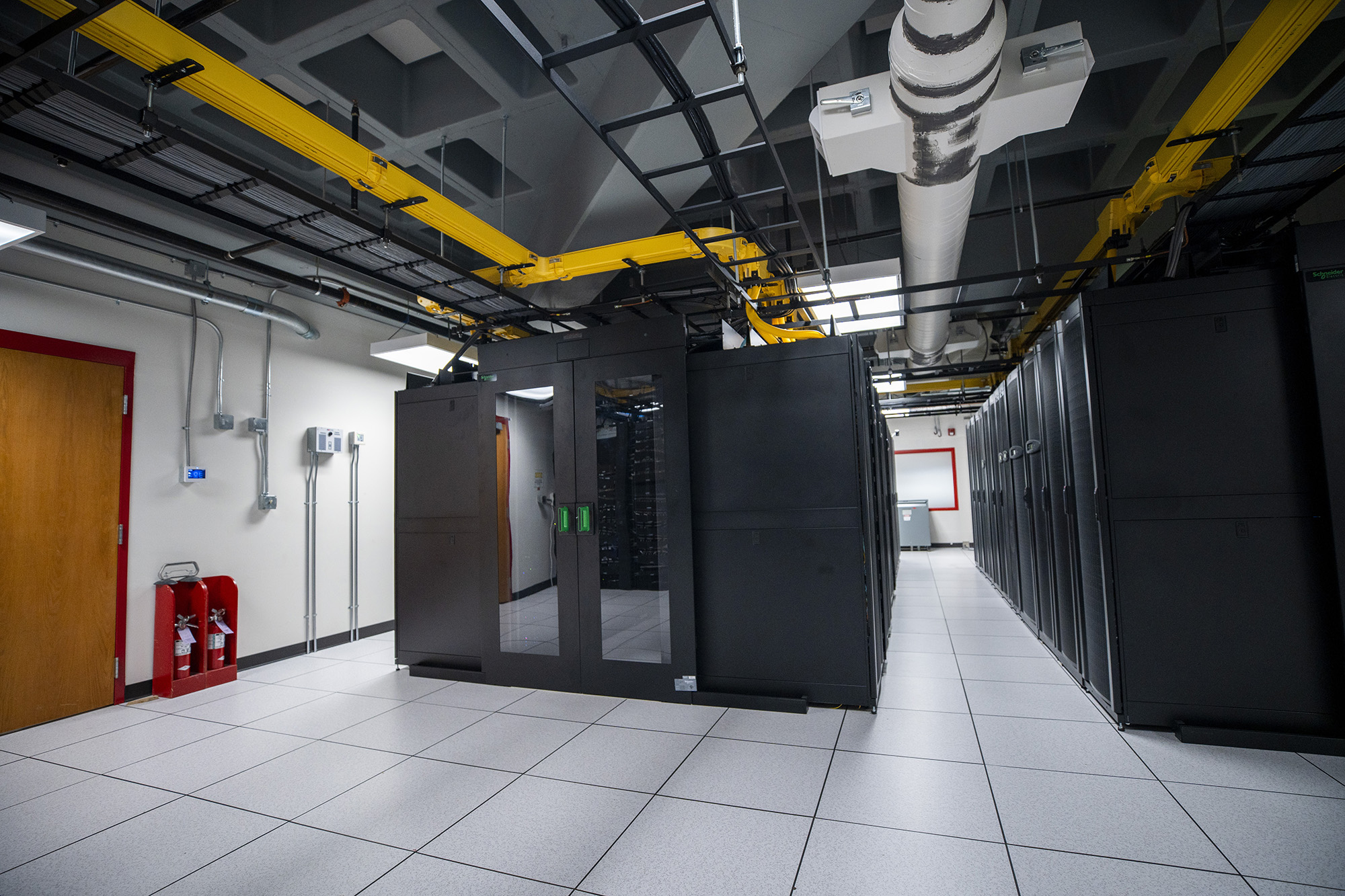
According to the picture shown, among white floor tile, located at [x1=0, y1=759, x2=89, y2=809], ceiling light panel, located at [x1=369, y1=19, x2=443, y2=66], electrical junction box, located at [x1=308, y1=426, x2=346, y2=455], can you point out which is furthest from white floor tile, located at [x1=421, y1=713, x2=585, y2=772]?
ceiling light panel, located at [x1=369, y1=19, x2=443, y2=66]

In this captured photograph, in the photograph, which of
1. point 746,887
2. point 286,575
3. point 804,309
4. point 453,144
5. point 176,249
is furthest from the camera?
point 286,575

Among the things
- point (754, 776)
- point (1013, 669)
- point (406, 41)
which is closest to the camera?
point (754, 776)

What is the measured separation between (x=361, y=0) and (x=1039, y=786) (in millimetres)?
4559

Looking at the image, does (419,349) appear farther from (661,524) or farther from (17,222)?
(661,524)

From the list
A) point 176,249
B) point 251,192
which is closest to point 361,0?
point 251,192

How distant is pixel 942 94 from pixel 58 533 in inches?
222

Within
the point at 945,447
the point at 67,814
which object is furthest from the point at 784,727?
the point at 945,447

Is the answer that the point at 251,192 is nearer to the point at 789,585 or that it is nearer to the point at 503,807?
the point at 503,807

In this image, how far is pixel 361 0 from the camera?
8.81ft

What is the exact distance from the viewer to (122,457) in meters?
4.30

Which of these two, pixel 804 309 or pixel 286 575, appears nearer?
pixel 804 309

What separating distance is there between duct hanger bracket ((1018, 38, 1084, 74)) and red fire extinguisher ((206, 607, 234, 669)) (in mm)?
6087

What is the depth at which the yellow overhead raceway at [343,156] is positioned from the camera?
2.09 m

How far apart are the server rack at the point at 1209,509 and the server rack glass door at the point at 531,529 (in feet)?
10.2
